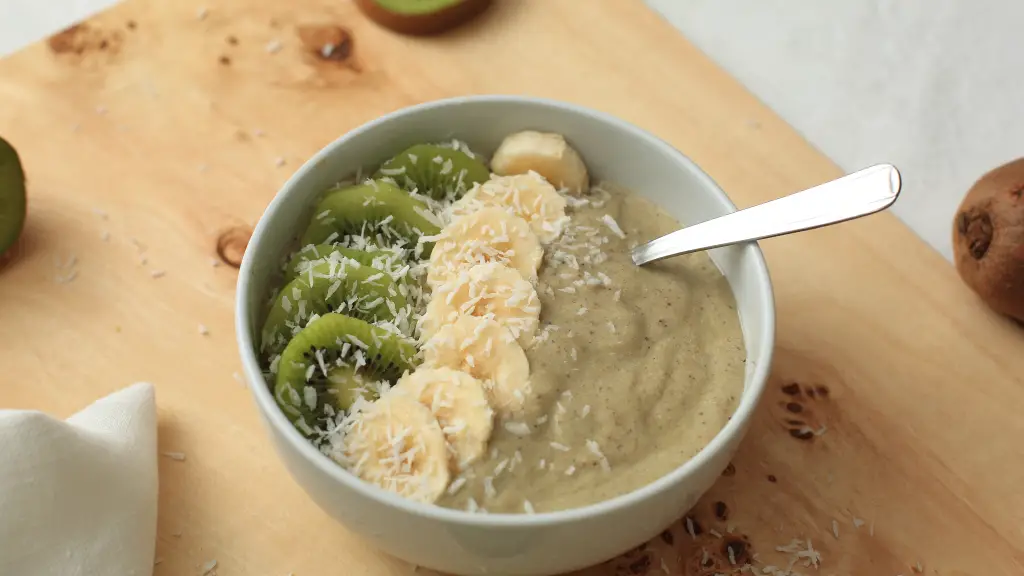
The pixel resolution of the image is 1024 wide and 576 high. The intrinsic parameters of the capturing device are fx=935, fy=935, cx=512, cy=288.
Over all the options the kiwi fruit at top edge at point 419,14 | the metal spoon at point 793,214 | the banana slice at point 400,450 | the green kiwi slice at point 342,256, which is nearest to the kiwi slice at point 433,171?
the green kiwi slice at point 342,256

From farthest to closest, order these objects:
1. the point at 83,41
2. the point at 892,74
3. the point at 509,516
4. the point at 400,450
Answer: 1. the point at 892,74
2. the point at 83,41
3. the point at 400,450
4. the point at 509,516

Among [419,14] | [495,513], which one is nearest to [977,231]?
[495,513]

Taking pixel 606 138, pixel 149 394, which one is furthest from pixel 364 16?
pixel 149 394

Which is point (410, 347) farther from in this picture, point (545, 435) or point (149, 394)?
point (149, 394)

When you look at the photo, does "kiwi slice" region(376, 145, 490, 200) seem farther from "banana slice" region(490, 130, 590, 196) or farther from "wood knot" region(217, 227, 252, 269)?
"wood knot" region(217, 227, 252, 269)

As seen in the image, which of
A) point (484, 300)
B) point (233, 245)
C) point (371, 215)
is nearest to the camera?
point (484, 300)

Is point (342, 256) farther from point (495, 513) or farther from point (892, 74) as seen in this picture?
point (892, 74)
